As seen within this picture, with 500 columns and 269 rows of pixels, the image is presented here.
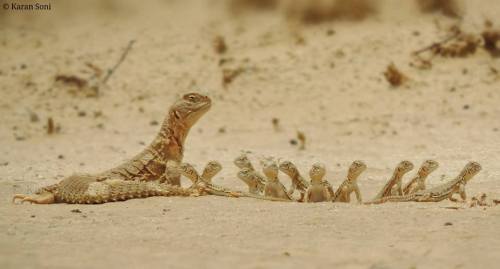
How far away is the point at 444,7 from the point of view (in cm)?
2067

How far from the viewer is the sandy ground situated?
6.31 metres

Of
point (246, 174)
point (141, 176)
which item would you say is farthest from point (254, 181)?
point (141, 176)

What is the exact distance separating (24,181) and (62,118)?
695cm

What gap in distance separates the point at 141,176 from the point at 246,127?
24.7 ft

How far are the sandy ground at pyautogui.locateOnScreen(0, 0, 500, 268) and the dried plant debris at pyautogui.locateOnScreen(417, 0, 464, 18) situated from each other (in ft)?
0.91

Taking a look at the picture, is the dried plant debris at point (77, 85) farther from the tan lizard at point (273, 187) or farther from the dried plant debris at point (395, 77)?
the tan lizard at point (273, 187)

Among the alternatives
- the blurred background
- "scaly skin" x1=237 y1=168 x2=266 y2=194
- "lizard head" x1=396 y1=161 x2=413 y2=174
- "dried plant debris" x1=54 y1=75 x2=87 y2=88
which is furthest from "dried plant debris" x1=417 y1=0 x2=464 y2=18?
"scaly skin" x1=237 y1=168 x2=266 y2=194

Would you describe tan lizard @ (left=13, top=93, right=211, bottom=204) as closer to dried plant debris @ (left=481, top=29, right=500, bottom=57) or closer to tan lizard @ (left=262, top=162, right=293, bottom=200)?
tan lizard @ (left=262, top=162, right=293, bottom=200)

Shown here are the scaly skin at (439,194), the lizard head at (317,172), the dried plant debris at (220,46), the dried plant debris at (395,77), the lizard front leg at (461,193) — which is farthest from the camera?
the dried plant debris at (220,46)

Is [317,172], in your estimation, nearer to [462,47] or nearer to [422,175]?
[422,175]

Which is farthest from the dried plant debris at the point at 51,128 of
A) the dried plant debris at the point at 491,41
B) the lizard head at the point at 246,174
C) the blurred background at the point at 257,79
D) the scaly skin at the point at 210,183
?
the dried plant debris at the point at 491,41

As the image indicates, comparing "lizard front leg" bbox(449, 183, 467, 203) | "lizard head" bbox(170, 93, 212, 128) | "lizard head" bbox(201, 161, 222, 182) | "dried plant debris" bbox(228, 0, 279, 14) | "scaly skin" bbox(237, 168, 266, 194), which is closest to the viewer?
"lizard front leg" bbox(449, 183, 467, 203)

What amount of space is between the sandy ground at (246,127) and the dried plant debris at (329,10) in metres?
0.32

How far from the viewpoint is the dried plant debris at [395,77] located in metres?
17.9
